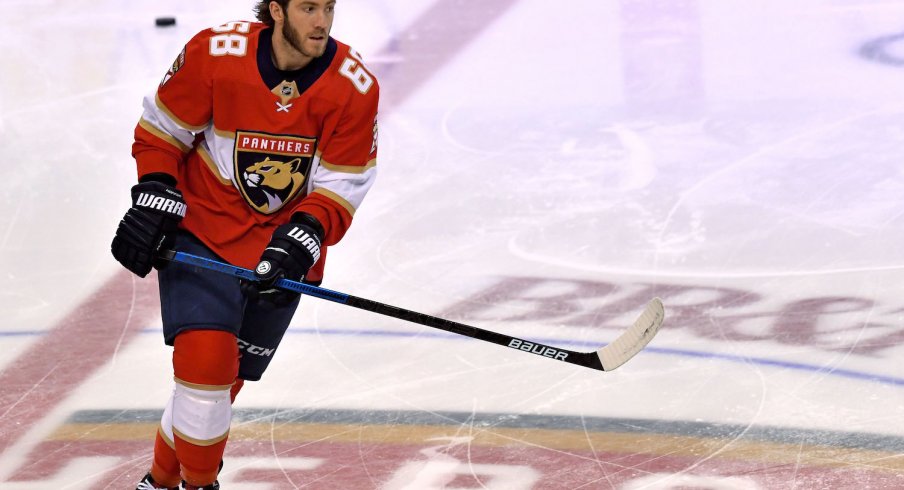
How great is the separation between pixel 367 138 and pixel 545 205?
1.81 metres

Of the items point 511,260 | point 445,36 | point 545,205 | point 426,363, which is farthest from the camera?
point 445,36

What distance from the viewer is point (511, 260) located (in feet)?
14.3

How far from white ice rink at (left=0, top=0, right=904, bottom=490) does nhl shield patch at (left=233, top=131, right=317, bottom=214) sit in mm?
688

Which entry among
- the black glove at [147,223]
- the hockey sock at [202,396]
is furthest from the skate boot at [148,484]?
the black glove at [147,223]

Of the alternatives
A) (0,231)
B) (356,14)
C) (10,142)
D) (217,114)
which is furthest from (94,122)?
(217,114)

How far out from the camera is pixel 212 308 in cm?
284

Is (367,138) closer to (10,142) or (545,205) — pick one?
(545,205)

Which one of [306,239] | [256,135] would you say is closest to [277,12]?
[256,135]

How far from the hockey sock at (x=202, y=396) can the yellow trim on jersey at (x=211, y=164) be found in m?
0.33

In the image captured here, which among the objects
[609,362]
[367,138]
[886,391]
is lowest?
[886,391]

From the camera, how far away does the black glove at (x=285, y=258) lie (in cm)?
281

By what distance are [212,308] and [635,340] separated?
0.91 m

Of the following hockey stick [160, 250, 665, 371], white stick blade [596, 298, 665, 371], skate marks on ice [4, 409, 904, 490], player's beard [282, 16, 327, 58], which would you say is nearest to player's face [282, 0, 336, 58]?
player's beard [282, 16, 327, 58]

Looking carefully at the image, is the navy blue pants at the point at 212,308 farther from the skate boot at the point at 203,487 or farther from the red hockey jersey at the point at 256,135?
the skate boot at the point at 203,487
